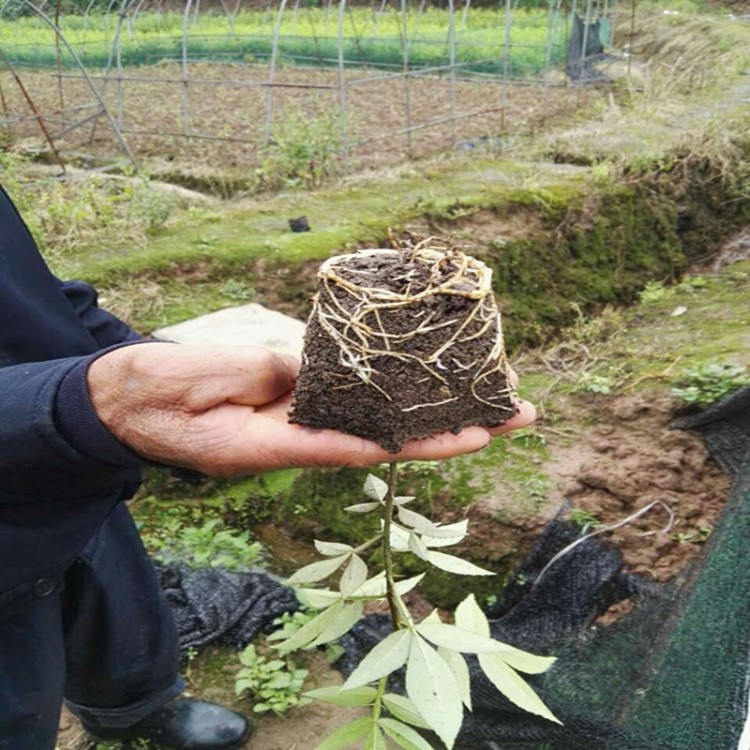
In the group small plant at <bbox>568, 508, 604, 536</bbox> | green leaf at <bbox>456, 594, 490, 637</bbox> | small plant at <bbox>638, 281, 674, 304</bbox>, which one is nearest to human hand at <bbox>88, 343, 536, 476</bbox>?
green leaf at <bbox>456, 594, 490, 637</bbox>

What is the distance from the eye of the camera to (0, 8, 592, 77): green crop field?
12.9 metres

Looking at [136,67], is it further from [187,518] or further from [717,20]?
[187,518]

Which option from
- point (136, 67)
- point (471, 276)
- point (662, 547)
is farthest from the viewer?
point (136, 67)

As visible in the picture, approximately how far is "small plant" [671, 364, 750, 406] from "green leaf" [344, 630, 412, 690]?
1.95 m

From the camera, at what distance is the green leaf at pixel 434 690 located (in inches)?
48.5

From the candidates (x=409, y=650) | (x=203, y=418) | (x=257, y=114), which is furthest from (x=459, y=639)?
(x=257, y=114)

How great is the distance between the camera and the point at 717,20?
1206 centimetres

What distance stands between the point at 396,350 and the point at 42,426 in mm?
540

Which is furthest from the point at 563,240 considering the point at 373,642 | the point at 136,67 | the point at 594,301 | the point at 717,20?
the point at 136,67

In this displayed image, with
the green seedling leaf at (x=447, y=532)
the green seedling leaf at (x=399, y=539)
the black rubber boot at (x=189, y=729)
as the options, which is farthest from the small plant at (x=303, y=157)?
the green seedling leaf at (x=447, y=532)

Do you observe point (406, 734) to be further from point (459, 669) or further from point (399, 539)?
point (399, 539)

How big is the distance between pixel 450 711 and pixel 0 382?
0.82 m

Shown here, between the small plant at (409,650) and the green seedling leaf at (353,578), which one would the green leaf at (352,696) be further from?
the green seedling leaf at (353,578)

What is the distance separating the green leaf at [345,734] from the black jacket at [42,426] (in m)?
0.57
